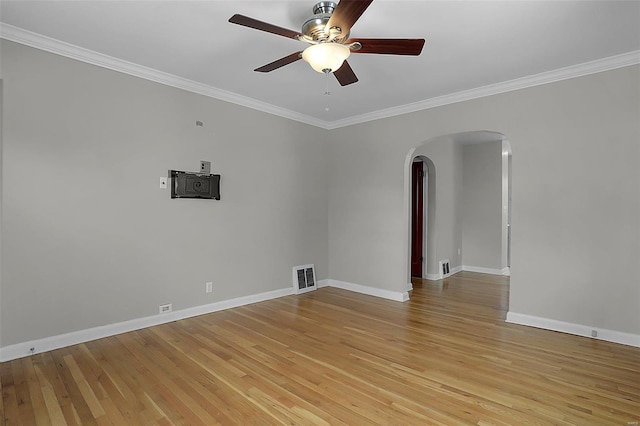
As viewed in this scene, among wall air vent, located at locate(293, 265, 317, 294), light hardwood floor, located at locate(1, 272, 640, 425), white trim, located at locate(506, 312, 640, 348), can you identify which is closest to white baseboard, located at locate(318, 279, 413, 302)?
wall air vent, located at locate(293, 265, 317, 294)

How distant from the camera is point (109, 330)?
332 centimetres

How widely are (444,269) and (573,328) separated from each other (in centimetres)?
314

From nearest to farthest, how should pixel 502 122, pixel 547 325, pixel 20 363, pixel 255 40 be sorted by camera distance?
pixel 20 363
pixel 255 40
pixel 547 325
pixel 502 122

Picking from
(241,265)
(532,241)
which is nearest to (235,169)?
(241,265)

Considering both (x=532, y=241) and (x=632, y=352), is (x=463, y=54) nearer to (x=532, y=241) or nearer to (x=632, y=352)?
(x=532, y=241)

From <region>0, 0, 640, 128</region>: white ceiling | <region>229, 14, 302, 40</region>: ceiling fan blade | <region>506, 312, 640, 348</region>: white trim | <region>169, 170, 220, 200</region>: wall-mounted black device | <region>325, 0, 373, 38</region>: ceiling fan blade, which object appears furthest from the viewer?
<region>169, 170, 220, 200</region>: wall-mounted black device

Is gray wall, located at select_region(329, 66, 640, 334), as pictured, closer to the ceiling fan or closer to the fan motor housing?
the ceiling fan

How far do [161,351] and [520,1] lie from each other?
4.14 m

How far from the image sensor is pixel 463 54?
3148mm

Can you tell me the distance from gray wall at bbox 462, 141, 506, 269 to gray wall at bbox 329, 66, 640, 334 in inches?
137

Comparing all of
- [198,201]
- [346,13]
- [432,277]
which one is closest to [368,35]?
[346,13]

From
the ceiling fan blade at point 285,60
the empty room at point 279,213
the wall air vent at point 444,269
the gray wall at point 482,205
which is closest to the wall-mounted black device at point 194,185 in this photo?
the empty room at point 279,213

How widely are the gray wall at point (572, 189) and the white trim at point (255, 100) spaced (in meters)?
0.08

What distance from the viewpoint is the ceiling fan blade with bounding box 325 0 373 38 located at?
179 cm
